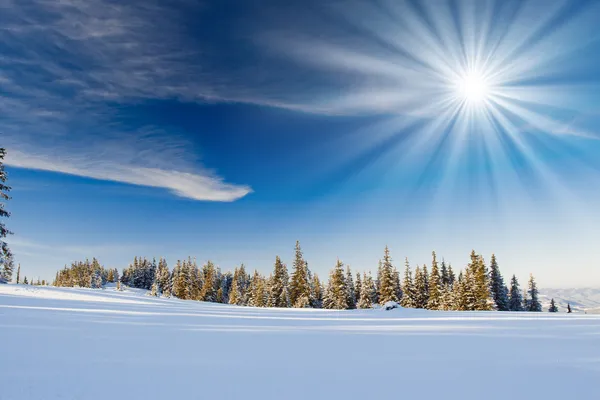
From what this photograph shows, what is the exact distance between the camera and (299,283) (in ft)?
167

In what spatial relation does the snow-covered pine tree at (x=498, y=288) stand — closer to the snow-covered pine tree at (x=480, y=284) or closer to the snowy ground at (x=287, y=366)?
the snow-covered pine tree at (x=480, y=284)

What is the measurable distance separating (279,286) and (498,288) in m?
34.0

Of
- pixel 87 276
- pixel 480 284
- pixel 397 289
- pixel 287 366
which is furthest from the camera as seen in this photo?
pixel 87 276

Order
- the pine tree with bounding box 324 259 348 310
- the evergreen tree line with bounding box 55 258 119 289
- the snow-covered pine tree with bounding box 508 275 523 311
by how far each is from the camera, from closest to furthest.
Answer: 1. the pine tree with bounding box 324 259 348 310
2. the snow-covered pine tree with bounding box 508 275 523 311
3. the evergreen tree line with bounding box 55 258 119 289

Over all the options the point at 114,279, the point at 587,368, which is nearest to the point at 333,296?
the point at 587,368

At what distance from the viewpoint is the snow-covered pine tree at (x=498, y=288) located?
1996 inches

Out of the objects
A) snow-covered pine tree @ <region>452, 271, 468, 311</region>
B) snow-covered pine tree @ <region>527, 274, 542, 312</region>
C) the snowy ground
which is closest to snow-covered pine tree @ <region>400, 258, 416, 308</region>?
snow-covered pine tree @ <region>452, 271, 468, 311</region>

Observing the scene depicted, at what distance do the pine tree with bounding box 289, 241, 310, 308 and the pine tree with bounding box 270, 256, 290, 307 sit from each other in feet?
3.67

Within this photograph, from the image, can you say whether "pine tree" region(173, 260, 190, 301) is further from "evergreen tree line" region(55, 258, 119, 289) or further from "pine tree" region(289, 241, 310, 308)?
"evergreen tree line" region(55, 258, 119, 289)

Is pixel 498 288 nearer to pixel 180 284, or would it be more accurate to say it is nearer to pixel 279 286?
pixel 279 286

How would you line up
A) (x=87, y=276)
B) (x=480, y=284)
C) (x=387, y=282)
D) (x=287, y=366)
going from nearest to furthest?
1. (x=287, y=366)
2. (x=480, y=284)
3. (x=387, y=282)
4. (x=87, y=276)

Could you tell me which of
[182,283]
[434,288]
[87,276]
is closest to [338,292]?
[434,288]

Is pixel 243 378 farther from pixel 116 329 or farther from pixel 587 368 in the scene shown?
pixel 116 329

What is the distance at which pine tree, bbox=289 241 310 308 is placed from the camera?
50.1 meters
